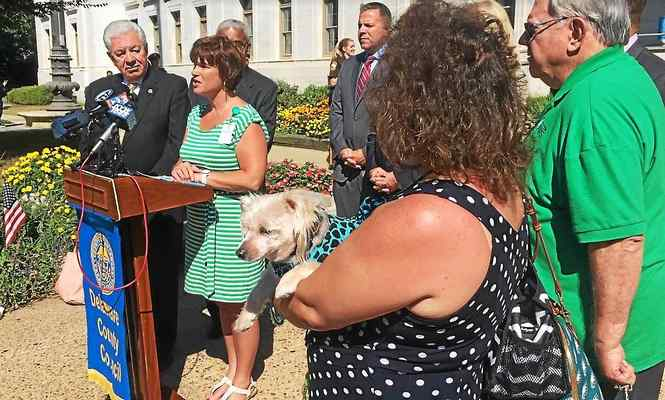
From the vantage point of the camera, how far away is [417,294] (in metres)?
1.40

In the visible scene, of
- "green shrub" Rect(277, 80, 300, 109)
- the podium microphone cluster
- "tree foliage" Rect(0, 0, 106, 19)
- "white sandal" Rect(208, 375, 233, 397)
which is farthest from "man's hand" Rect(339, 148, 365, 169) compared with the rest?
"green shrub" Rect(277, 80, 300, 109)

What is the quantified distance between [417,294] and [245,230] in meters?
1.24

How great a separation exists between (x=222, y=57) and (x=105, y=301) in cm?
141

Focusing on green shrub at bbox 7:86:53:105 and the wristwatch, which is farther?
green shrub at bbox 7:86:53:105

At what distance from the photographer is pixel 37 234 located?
5.72 meters

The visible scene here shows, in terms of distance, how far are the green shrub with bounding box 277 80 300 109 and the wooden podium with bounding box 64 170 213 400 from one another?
16417mm

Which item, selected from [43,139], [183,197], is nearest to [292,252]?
[183,197]

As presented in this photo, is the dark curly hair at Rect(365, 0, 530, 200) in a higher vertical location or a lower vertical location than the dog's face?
higher

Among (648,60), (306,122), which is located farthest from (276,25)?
(648,60)

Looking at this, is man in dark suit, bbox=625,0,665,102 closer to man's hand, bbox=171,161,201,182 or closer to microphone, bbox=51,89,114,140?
man's hand, bbox=171,161,201,182

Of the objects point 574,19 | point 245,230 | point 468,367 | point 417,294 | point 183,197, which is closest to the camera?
point 417,294

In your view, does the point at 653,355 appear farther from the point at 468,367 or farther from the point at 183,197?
the point at 183,197

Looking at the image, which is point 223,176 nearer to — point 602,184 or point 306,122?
point 602,184

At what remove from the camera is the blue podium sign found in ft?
9.40
